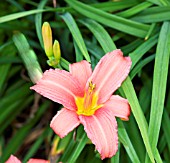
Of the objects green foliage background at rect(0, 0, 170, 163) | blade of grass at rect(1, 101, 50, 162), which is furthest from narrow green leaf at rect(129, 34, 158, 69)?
blade of grass at rect(1, 101, 50, 162)

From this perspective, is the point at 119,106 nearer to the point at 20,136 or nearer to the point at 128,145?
the point at 128,145

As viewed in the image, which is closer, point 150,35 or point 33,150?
point 150,35

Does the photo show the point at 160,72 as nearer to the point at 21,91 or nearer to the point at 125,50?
the point at 125,50

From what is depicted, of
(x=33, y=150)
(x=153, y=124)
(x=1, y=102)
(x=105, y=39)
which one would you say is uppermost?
(x=105, y=39)

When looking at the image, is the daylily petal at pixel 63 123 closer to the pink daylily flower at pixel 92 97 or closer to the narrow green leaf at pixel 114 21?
the pink daylily flower at pixel 92 97

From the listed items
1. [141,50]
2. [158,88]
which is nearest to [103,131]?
[158,88]

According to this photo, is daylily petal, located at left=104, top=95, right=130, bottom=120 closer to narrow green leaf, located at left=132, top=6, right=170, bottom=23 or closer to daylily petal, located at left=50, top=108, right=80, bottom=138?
daylily petal, located at left=50, top=108, right=80, bottom=138

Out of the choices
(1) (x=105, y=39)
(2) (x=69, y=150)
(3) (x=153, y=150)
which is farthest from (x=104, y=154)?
(1) (x=105, y=39)

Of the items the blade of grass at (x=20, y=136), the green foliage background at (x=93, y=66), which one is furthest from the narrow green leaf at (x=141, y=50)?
the blade of grass at (x=20, y=136)
